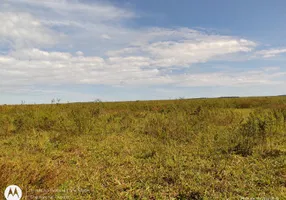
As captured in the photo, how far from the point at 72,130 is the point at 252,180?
676 cm

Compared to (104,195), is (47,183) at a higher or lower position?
higher

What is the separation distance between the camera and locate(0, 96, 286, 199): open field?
3.87 m

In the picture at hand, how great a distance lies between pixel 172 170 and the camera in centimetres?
487

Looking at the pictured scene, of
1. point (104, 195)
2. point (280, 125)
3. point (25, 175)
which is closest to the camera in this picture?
point (25, 175)

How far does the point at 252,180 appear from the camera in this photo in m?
4.33

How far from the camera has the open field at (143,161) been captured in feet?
12.7

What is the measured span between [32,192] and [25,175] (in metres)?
0.36

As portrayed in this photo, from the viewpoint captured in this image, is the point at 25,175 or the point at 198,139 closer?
the point at 25,175

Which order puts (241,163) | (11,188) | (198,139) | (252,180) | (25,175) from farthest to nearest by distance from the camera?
(198,139), (241,163), (252,180), (25,175), (11,188)

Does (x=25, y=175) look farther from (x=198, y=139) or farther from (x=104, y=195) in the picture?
(x=198, y=139)

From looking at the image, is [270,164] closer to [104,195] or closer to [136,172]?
[136,172]

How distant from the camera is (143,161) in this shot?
5602 mm

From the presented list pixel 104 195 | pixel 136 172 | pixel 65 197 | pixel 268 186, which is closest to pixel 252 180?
pixel 268 186

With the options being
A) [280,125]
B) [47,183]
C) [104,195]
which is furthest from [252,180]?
[280,125]
